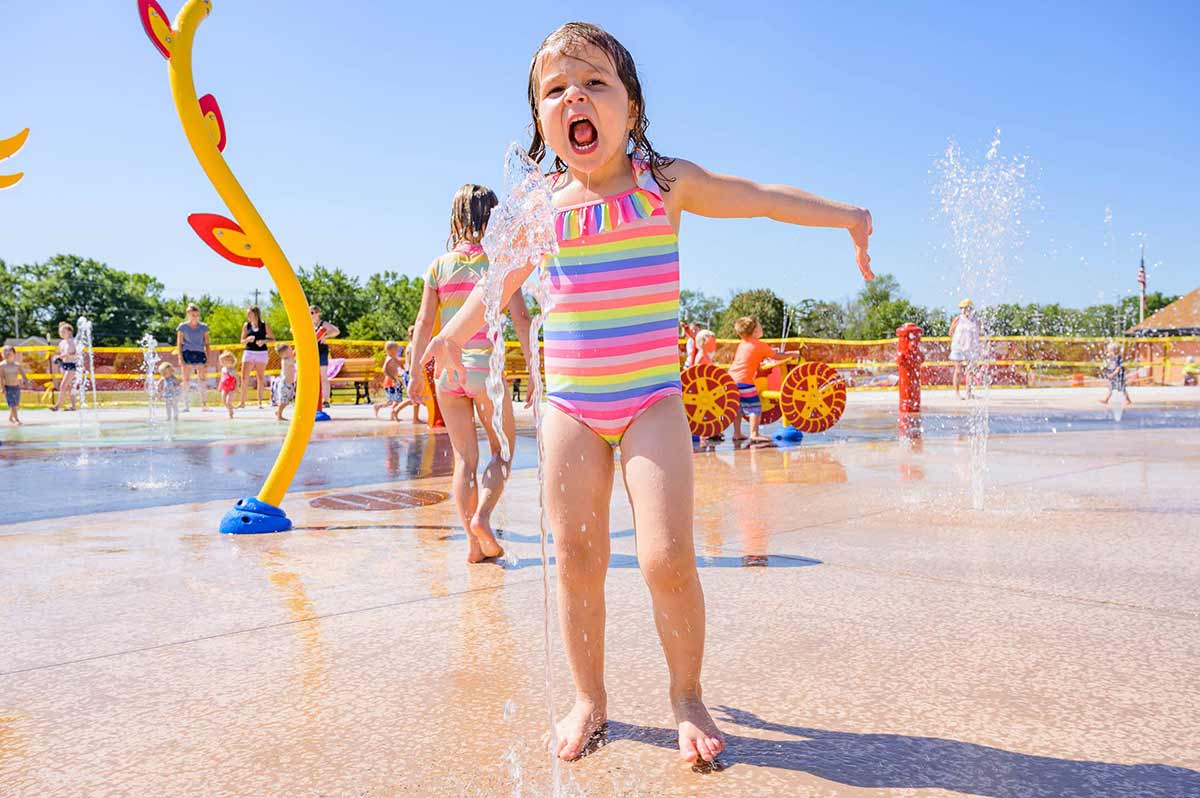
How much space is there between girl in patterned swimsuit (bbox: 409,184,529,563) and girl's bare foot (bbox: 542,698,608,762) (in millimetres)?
1821

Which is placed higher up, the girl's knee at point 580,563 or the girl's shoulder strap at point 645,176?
the girl's shoulder strap at point 645,176

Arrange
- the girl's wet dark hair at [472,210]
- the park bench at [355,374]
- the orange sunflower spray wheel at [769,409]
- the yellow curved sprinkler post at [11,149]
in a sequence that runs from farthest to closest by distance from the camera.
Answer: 1. the park bench at [355,374]
2. the orange sunflower spray wheel at [769,409]
3. the yellow curved sprinkler post at [11,149]
4. the girl's wet dark hair at [472,210]

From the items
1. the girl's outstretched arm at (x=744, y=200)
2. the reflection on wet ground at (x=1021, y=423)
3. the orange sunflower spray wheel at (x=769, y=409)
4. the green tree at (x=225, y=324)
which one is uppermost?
the green tree at (x=225, y=324)

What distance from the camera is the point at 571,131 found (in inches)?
85.9

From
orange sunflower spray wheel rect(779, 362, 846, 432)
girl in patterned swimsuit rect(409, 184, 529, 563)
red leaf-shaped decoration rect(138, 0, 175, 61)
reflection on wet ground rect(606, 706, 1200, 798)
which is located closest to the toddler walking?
orange sunflower spray wheel rect(779, 362, 846, 432)

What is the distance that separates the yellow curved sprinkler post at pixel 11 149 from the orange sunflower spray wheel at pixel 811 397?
288 inches

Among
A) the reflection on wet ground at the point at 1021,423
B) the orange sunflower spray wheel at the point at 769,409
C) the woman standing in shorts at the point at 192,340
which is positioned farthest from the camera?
the woman standing in shorts at the point at 192,340

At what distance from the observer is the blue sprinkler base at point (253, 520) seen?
4.69 meters

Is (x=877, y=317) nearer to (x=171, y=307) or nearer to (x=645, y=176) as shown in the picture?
(x=171, y=307)

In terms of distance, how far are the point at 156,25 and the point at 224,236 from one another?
104 centimetres

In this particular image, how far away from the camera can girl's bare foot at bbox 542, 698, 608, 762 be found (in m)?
2.03

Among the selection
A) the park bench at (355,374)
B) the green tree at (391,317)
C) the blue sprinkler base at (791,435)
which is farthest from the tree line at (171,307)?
the blue sprinkler base at (791,435)

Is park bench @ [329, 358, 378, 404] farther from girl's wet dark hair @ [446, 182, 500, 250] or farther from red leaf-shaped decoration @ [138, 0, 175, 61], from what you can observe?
girl's wet dark hair @ [446, 182, 500, 250]

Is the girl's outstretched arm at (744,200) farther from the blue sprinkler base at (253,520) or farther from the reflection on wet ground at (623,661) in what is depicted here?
the blue sprinkler base at (253,520)
